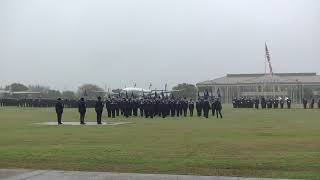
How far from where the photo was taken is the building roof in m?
119

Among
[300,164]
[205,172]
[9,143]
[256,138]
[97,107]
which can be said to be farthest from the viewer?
[97,107]

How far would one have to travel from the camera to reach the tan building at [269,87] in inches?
4488

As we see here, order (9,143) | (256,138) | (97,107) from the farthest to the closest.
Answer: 1. (97,107)
2. (256,138)
3. (9,143)

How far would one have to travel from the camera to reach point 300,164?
1123 centimetres

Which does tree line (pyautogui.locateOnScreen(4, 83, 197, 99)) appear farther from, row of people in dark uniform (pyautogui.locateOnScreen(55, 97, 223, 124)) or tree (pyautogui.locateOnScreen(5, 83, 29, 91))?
row of people in dark uniform (pyautogui.locateOnScreen(55, 97, 223, 124))

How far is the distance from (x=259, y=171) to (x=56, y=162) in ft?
14.5

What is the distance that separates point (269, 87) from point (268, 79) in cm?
188

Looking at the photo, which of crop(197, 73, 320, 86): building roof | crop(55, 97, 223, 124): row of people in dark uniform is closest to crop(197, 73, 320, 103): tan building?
crop(197, 73, 320, 86): building roof

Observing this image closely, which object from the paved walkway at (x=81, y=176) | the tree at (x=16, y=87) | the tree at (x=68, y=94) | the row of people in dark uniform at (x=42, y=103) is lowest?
the paved walkway at (x=81, y=176)

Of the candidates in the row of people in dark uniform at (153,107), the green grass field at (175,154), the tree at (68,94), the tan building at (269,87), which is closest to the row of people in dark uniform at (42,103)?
the row of people in dark uniform at (153,107)

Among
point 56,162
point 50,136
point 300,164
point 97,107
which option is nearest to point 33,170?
point 56,162

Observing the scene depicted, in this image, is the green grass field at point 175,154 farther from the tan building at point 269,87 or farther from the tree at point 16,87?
the tree at point 16,87

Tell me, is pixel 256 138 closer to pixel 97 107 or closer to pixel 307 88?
pixel 97 107

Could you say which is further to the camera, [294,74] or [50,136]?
[294,74]
